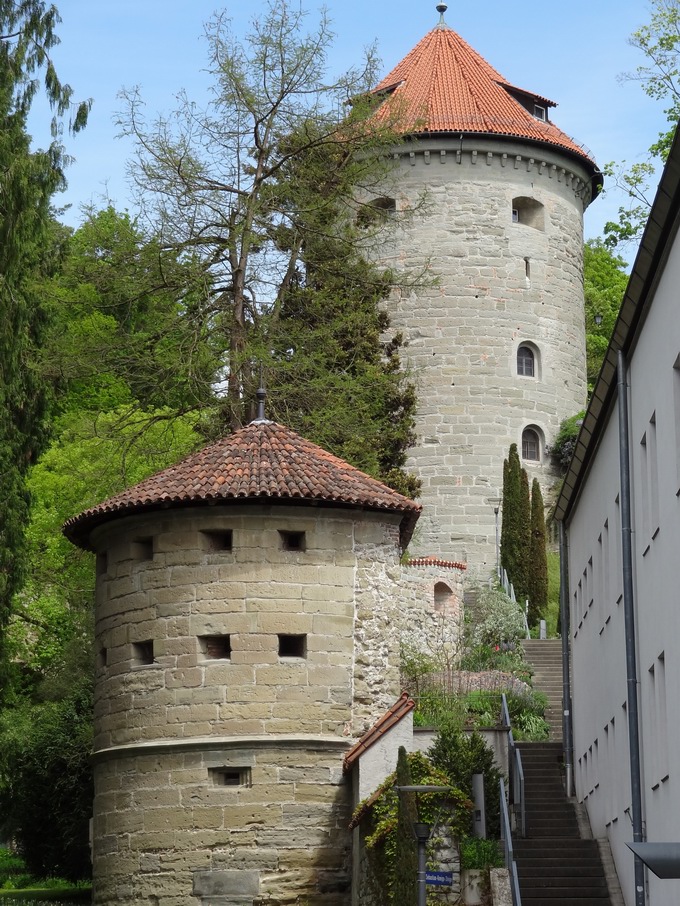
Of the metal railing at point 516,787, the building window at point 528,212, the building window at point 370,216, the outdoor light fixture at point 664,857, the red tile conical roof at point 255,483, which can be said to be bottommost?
the outdoor light fixture at point 664,857

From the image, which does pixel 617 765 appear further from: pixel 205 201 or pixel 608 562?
pixel 205 201

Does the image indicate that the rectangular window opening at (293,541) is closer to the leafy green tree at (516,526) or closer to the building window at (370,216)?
the building window at (370,216)

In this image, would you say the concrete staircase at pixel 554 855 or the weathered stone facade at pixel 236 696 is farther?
the concrete staircase at pixel 554 855

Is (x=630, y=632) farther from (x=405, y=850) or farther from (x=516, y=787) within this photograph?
(x=516, y=787)

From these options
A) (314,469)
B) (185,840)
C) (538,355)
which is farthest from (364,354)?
(185,840)

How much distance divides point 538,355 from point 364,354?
10.9 metres

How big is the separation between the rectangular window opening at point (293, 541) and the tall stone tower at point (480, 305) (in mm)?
23904

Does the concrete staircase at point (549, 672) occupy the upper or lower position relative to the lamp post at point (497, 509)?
lower

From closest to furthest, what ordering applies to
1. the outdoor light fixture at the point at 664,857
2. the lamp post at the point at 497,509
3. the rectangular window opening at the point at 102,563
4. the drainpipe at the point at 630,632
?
the outdoor light fixture at the point at 664,857 → the drainpipe at the point at 630,632 → the rectangular window opening at the point at 102,563 → the lamp post at the point at 497,509

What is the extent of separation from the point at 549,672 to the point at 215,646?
14.3 m

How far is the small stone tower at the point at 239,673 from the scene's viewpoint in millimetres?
22797

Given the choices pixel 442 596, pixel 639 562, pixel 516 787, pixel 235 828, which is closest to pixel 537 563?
pixel 442 596

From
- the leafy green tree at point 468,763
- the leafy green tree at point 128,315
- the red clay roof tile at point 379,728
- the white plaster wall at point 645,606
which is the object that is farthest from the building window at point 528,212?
the red clay roof tile at point 379,728

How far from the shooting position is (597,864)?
24.5m
